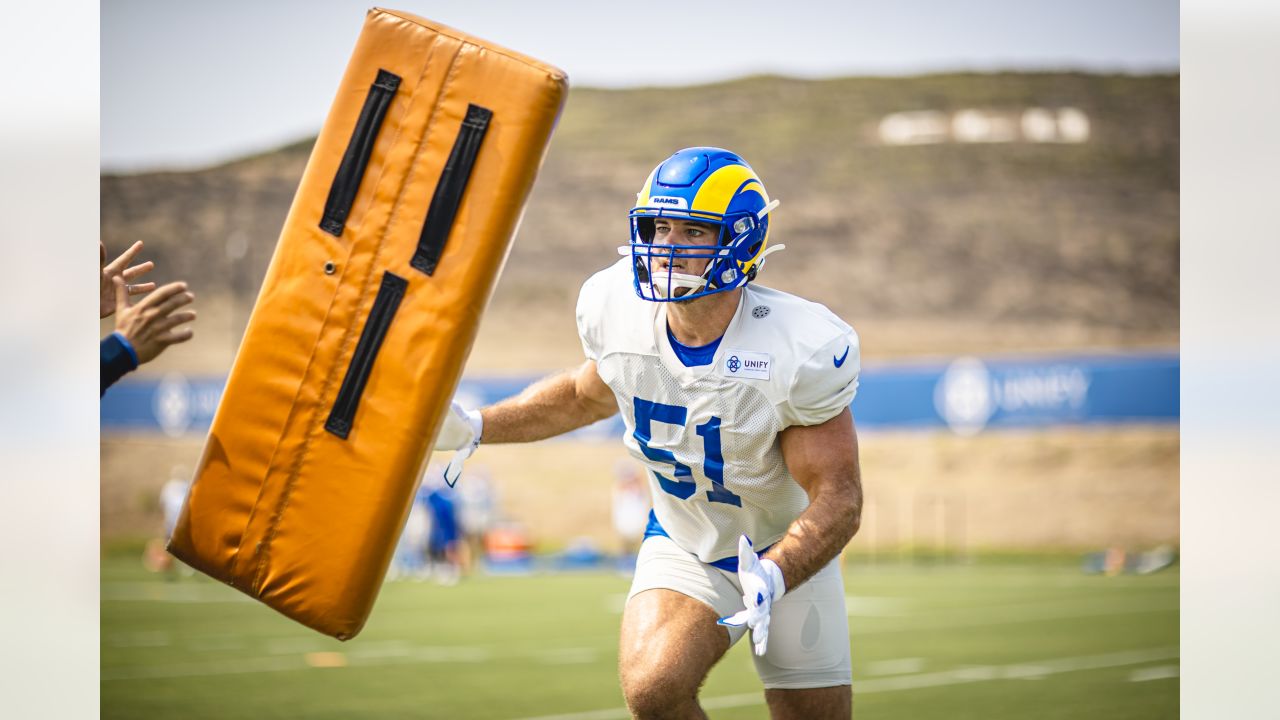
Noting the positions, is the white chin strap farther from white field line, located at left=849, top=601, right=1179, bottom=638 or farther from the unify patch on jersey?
white field line, located at left=849, top=601, right=1179, bottom=638

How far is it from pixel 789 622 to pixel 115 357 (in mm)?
1592

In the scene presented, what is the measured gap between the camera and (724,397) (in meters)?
2.84

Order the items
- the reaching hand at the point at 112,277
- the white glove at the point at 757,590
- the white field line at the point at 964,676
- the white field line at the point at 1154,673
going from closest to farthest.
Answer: the white glove at the point at 757,590, the reaching hand at the point at 112,277, the white field line at the point at 964,676, the white field line at the point at 1154,673

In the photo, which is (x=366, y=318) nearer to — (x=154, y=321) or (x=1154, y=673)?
(x=154, y=321)

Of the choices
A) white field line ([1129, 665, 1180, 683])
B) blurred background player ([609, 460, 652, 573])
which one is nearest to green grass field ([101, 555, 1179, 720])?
white field line ([1129, 665, 1180, 683])

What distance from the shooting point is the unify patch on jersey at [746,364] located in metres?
2.79

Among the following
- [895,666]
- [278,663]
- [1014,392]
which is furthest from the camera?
[1014,392]

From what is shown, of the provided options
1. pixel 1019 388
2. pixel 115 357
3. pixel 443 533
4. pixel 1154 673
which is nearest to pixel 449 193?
pixel 115 357

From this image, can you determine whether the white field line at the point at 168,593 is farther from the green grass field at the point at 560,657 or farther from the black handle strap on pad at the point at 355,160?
the black handle strap on pad at the point at 355,160

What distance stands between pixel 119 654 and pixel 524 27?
898 cm

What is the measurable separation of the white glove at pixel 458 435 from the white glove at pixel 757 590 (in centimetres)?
71

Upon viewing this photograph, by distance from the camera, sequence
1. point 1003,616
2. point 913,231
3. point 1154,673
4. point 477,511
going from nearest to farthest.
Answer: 1. point 1154,673
2. point 1003,616
3. point 477,511
4. point 913,231

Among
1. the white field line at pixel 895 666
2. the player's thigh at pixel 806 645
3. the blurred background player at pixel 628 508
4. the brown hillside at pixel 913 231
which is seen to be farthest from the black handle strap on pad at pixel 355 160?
the brown hillside at pixel 913 231
